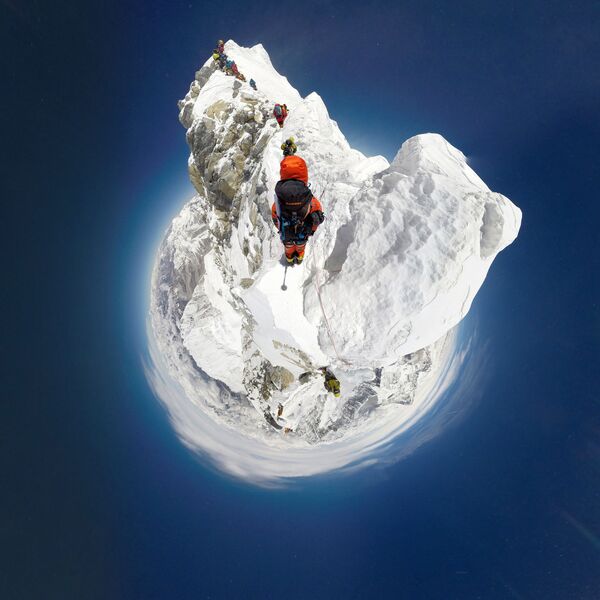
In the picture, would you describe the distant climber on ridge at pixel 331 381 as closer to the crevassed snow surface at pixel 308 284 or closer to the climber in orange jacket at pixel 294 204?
the crevassed snow surface at pixel 308 284

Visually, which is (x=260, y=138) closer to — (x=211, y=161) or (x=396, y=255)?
(x=211, y=161)

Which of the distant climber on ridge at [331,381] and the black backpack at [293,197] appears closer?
the black backpack at [293,197]

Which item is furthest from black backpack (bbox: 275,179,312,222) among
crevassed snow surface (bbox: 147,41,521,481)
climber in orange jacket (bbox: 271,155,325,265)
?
crevassed snow surface (bbox: 147,41,521,481)

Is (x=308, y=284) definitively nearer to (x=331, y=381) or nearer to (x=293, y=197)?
(x=293, y=197)

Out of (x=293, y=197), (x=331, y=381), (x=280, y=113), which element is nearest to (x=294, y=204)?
(x=293, y=197)

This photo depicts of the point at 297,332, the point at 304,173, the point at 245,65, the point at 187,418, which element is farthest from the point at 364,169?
the point at 187,418

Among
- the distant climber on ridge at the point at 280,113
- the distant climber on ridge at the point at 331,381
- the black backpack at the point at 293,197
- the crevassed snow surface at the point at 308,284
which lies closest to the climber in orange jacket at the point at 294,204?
the black backpack at the point at 293,197

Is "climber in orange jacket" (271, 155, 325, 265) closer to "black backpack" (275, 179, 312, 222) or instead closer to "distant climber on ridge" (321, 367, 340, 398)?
"black backpack" (275, 179, 312, 222)
